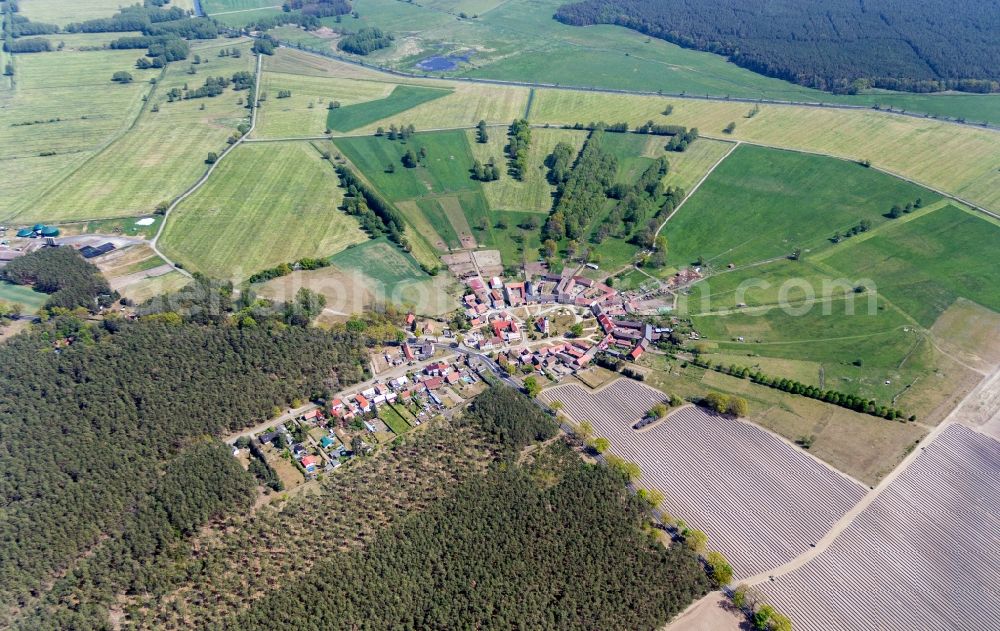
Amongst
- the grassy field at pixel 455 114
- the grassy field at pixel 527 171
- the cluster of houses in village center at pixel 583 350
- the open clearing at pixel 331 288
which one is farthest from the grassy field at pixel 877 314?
the grassy field at pixel 455 114

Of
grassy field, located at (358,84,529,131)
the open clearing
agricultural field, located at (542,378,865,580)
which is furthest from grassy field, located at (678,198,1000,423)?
grassy field, located at (358,84,529,131)

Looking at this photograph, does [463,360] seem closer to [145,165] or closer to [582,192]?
[582,192]

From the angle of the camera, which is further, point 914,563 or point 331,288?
point 331,288

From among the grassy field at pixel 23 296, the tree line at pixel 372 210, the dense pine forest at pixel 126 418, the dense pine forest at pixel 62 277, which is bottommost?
the grassy field at pixel 23 296

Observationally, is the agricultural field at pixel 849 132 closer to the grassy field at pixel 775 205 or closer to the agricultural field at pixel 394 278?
the grassy field at pixel 775 205

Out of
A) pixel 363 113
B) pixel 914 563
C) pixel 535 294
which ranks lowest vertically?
pixel 535 294

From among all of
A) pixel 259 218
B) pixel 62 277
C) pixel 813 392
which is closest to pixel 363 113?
pixel 259 218
